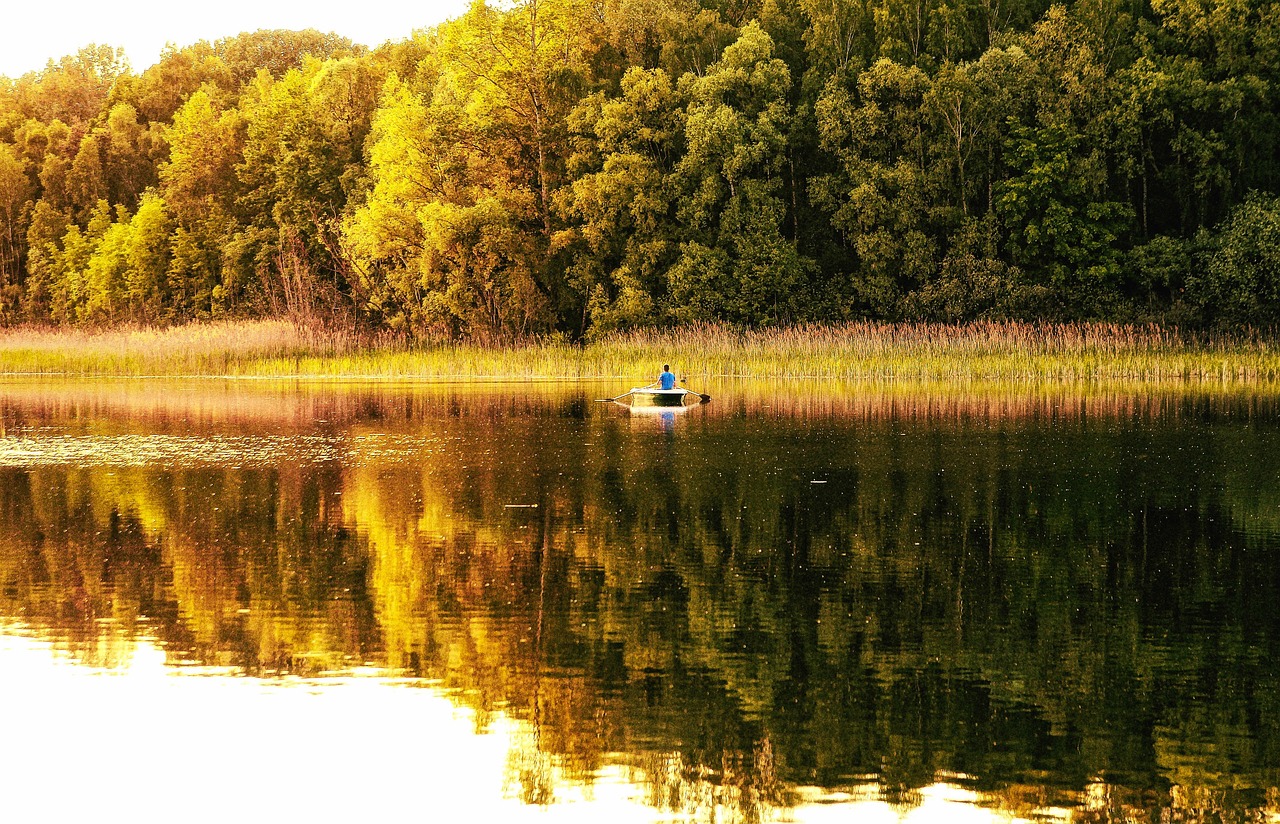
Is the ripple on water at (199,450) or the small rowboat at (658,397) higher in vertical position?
the ripple on water at (199,450)

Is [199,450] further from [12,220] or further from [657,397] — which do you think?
[12,220]

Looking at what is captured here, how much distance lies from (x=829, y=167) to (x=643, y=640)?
163ft

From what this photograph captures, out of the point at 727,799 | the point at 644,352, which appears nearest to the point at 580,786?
the point at 727,799

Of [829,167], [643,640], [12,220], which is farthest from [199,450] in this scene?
[12,220]

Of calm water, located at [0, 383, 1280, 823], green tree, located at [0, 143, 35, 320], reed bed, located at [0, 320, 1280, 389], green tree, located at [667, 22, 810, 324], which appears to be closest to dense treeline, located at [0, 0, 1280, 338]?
green tree, located at [667, 22, 810, 324]

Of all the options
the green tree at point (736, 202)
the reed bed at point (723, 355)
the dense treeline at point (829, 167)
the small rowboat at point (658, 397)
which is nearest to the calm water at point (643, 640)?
the small rowboat at point (658, 397)

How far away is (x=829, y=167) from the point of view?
57.4m

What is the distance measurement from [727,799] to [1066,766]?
1.73 meters

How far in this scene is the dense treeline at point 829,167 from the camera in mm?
51906

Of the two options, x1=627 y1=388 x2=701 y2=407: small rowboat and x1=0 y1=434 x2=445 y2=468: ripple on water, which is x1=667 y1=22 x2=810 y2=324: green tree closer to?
x1=627 y1=388 x2=701 y2=407: small rowboat

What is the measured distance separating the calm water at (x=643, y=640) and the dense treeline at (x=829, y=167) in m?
33.3

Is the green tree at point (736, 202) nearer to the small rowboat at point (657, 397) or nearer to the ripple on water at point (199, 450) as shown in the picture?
the small rowboat at point (657, 397)

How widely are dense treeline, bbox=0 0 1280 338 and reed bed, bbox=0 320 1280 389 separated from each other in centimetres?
235

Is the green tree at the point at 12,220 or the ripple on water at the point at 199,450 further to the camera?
the green tree at the point at 12,220
